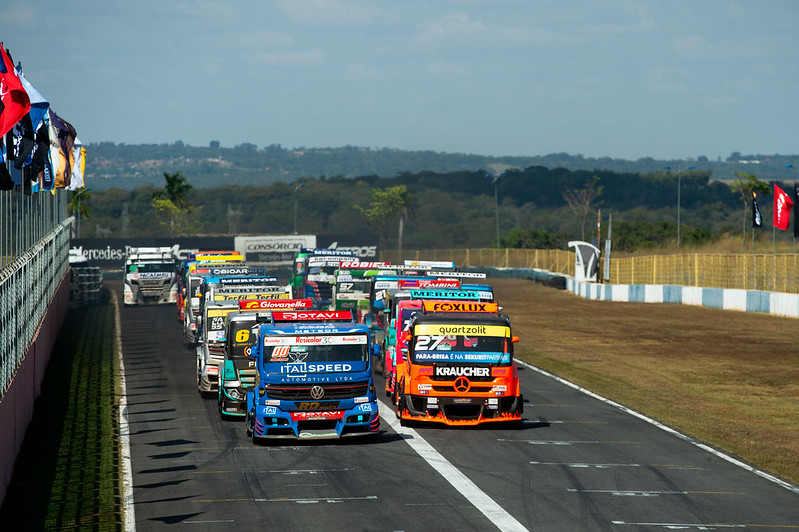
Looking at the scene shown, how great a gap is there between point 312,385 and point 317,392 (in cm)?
17

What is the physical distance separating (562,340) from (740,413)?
17967mm

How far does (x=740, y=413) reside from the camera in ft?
84.1

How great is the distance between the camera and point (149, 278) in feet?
182

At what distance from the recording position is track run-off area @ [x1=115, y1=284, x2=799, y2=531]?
50.1ft

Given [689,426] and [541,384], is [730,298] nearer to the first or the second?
[541,384]

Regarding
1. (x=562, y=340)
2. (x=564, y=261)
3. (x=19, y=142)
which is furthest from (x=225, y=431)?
(x=564, y=261)

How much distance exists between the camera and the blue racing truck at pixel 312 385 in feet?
66.7

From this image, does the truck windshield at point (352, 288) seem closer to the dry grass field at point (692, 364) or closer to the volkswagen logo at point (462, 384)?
the dry grass field at point (692, 364)

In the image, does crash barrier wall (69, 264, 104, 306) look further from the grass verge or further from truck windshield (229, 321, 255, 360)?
truck windshield (229, 321, 255, 360)

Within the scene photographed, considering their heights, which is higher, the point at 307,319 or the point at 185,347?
the point at 307,319

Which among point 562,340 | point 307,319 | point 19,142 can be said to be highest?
point 19,142

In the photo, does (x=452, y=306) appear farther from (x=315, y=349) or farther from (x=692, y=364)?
(x=692, y=364)

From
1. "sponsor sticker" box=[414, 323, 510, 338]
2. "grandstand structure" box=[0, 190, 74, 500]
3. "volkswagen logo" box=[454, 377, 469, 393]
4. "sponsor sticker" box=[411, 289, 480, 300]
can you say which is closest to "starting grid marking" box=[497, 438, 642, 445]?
"volkswagen logo" box=[454, 377, 469, 393]

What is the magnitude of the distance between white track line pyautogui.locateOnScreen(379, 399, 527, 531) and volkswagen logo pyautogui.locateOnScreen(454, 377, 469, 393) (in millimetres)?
1311
